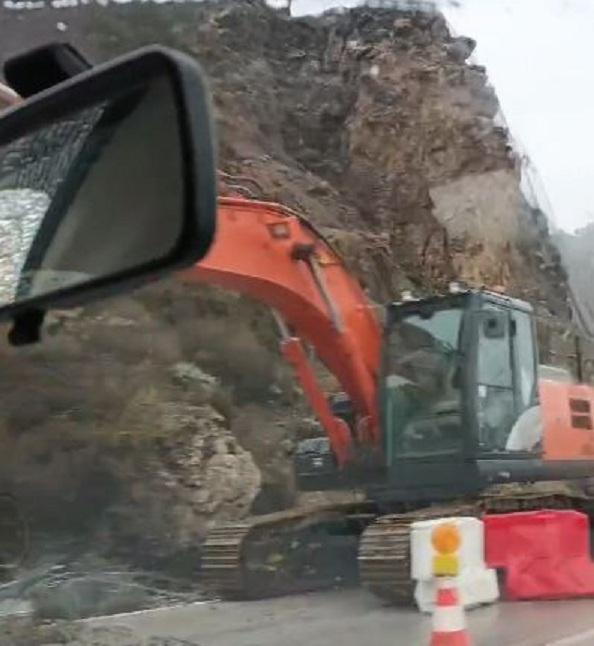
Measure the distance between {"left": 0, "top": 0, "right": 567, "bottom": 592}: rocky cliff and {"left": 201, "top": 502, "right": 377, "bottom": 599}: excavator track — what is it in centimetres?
172

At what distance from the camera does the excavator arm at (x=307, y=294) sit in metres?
10.1

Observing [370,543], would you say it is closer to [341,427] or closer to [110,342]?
[341,427]

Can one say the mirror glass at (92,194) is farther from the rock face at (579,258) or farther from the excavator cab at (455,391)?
the rock face at (579,258)

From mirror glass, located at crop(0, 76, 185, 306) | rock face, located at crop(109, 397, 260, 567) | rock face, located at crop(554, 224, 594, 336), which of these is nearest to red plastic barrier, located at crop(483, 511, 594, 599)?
rock face, located at crop(109, 397, 260, 567)

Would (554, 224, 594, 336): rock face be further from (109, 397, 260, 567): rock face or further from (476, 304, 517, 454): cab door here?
(476, 304, 517, 454): cab door

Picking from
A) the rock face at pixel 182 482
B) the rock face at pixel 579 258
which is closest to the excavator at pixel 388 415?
the rock face at pixel 182 482

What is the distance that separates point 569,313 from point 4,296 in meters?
28.7

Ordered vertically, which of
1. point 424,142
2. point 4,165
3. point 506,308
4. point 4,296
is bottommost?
point 4,296

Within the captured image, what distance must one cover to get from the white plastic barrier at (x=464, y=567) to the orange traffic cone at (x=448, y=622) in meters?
1.73

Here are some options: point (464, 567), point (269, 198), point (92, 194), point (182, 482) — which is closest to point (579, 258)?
point (269, 198)

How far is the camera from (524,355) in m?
11.9

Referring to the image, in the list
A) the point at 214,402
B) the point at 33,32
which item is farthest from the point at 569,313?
the point at 214,402

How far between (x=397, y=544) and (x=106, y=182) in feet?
26.1

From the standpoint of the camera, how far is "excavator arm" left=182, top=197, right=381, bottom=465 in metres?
10.1
